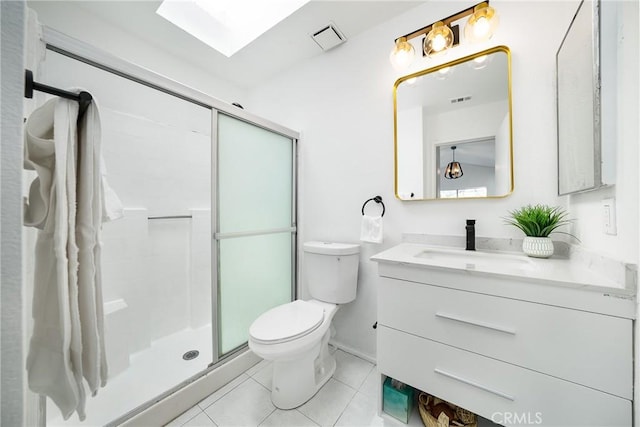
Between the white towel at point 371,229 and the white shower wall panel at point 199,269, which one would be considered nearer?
the white towel at point 371,229

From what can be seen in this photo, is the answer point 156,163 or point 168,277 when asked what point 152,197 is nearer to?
point 156,163

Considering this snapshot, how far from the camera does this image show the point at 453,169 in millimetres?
1356

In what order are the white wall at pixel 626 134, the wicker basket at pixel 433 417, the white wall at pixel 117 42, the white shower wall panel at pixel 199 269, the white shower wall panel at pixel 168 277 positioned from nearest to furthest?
the white wall at pixel 626 134, the wicker basket at pixel 433 417, the white wall at pixel 117 42, the white shower wall panel at pixel 168 277, the white shower wall panel at pixel 199 269

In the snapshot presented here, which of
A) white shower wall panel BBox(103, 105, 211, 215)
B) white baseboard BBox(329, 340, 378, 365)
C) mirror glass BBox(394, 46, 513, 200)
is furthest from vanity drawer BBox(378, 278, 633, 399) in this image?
white shower wall panel BBox(103, 105, 211, 215)

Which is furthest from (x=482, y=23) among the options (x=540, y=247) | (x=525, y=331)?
(x=525, y=331)

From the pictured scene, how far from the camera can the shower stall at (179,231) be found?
141 centimetres

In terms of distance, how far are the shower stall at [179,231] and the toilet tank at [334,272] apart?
398 mm

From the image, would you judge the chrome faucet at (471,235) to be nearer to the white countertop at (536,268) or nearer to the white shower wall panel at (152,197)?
the white countertop at (536,268)

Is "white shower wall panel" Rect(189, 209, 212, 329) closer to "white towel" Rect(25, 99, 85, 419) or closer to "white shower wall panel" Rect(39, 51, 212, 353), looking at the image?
"white shower wall panel" Rect(39, 51, 212, 353)

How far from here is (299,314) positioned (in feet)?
4.52

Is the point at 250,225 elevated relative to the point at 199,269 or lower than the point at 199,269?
elevated

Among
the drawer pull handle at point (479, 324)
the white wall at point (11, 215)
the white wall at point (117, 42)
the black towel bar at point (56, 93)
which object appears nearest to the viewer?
the white wall at point (11, 215)

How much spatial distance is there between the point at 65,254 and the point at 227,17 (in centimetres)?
205

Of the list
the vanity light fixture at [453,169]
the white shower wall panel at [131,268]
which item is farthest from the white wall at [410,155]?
the white shower wall panel at [131,268]
